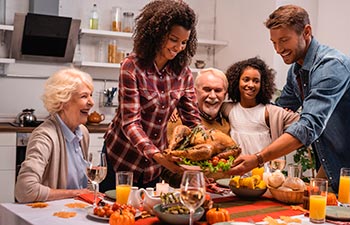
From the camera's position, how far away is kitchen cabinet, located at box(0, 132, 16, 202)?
469cm

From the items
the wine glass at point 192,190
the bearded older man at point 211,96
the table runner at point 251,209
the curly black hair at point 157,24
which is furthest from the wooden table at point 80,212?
the bearded older man at point 211,96

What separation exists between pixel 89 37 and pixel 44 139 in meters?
3.42

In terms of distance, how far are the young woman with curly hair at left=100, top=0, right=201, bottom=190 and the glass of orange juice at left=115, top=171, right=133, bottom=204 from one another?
0.26 metres

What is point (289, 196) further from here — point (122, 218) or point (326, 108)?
point (122, 218)

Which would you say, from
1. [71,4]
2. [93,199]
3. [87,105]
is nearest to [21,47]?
[71,4]

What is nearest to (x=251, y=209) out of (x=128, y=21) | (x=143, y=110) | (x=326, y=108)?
(x=326, y=108)

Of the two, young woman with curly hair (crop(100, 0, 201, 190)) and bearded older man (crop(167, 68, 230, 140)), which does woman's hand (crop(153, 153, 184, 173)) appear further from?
bearded older man (crop(167, 68, 230, 140))

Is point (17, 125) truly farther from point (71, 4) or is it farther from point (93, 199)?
point (93, 199)

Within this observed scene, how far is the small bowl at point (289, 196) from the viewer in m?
2.29

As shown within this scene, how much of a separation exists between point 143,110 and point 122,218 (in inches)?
36.8

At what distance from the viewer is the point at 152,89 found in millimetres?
2643

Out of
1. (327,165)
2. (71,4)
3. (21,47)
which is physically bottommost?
(327,165)

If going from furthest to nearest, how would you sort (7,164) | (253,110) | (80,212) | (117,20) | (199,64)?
1. (199,64)
2. (117,20)
3. (7,164)
4. (253,110)
5. (80,212)

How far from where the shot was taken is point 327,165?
2635mm
